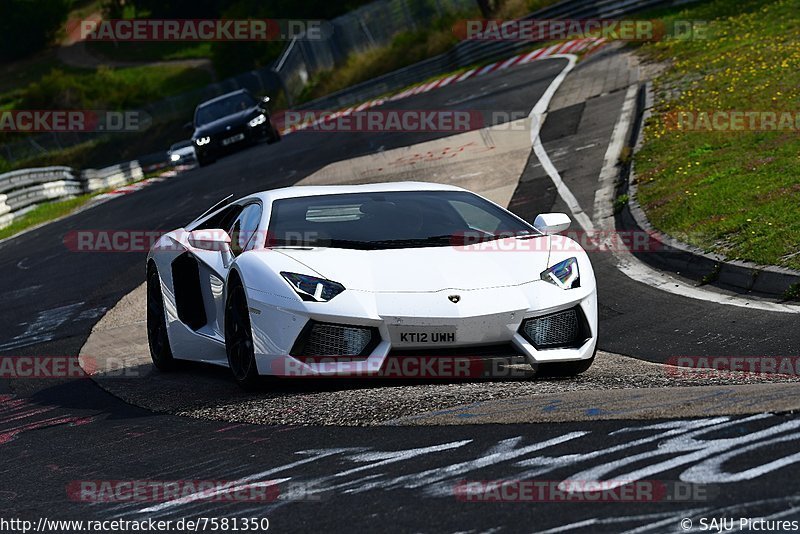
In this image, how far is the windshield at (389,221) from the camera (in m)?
7.93

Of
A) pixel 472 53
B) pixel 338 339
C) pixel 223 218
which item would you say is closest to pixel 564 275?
pixel 338 339

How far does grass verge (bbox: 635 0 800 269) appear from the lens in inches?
469

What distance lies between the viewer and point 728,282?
36.0 feet

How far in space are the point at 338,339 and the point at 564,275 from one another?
4.72 feet

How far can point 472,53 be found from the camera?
38.7 metres

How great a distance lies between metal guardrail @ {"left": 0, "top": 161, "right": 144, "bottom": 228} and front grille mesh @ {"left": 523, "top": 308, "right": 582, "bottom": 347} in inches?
895

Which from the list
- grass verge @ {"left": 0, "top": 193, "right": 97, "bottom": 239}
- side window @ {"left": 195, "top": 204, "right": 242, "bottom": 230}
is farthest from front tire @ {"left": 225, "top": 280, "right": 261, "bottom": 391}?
grass verge @ {"left": 0, "top": 193, "right": 97, "bottom": 239}

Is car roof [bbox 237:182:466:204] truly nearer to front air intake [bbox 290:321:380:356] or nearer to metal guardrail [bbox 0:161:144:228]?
front air intake [bbox 290:321:380:356]

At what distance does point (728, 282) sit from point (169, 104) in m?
51.1

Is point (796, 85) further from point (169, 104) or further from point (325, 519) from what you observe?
point (169, 104)

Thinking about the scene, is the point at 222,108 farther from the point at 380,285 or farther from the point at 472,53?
the point at 380,285

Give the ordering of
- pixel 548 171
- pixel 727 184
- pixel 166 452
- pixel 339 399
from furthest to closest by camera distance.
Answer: pixel 548 171 < pixel 727 184 < pixel 339 399 < pixel 166 452

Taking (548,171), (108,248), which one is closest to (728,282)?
(548,171)

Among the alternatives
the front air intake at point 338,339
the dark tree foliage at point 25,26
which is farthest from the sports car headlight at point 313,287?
the dark tree foliage at point 25,26
